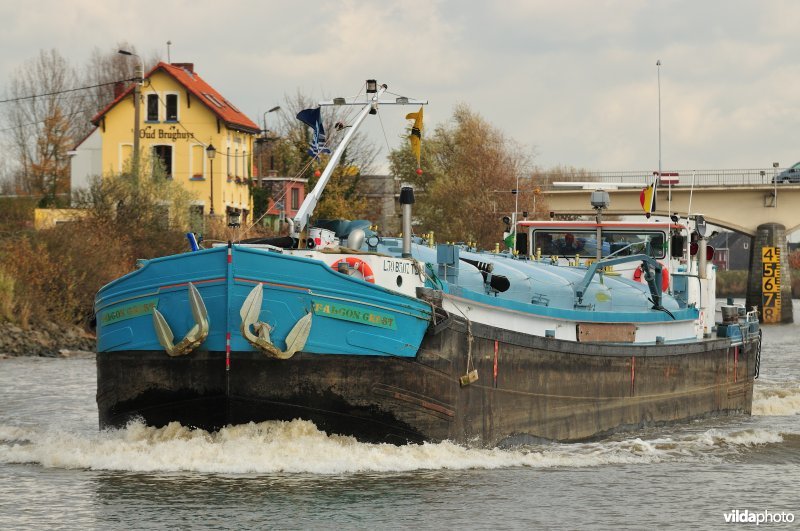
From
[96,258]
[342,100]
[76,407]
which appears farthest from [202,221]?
[342,100]

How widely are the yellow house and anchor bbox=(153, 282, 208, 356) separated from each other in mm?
49525

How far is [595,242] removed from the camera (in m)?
25.1

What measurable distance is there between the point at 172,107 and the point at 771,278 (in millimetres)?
34807

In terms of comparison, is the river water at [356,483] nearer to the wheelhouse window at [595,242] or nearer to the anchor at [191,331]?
the anchor at [191,331]

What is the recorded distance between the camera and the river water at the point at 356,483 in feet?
45.0

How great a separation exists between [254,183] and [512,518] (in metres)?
61.3

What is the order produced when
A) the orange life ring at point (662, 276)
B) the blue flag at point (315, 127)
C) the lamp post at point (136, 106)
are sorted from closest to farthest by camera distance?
the blue flag at point (315, 127) < the orange life ring at point (662, 276) < the lamp post at point (136, 106)

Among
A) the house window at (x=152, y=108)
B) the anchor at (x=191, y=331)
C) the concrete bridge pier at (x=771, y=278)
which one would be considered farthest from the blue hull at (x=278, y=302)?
the concrete bridge pier at (x=771, y=278)

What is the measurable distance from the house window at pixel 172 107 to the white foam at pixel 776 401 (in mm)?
39970

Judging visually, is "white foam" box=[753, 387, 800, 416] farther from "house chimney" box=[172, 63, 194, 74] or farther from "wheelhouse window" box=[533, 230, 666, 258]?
"house chimney" box=[172, 63, 194, 74]

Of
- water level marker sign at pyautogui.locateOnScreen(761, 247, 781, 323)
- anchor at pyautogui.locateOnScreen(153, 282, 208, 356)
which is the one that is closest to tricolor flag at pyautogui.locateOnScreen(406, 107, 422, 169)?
anchor at pyautogui.locateOnScreen(153, 282, 208, 356)

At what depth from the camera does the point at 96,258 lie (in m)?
43.8

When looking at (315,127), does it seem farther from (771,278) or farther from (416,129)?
(771,278)

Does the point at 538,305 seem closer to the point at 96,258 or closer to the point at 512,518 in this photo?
the point at 512,518
